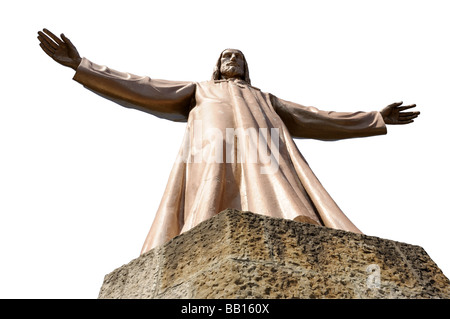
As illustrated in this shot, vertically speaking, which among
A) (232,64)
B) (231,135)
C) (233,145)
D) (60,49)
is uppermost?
(232,64)

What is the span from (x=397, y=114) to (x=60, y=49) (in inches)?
143

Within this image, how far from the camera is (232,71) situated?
619 centimetres

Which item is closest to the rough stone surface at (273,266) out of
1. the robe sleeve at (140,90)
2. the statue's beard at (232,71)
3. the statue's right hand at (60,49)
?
the robe sleeve at (140,90)

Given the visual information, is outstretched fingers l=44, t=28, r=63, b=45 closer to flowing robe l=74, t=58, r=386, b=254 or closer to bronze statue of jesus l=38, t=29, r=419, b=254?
bronze statue of jesus l=38, t=29, r=419, b=254

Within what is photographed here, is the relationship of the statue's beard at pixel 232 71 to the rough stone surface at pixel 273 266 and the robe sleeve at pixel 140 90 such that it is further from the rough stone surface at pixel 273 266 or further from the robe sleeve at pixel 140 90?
the rough stone surface at pixel 273 266

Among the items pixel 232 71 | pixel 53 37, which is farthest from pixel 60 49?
pixel 232 71

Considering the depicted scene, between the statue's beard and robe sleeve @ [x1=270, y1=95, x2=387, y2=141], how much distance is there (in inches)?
19.2

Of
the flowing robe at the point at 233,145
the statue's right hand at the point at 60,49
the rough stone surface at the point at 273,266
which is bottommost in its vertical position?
the rough stone surface at the point at 273,266

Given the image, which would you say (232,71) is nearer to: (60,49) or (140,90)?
(140,90)

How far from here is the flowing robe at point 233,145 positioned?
4.09 m

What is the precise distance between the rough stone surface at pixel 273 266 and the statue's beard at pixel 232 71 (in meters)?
3.16

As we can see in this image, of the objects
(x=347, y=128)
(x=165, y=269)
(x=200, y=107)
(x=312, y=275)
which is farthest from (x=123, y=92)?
(x=312, y=275)
